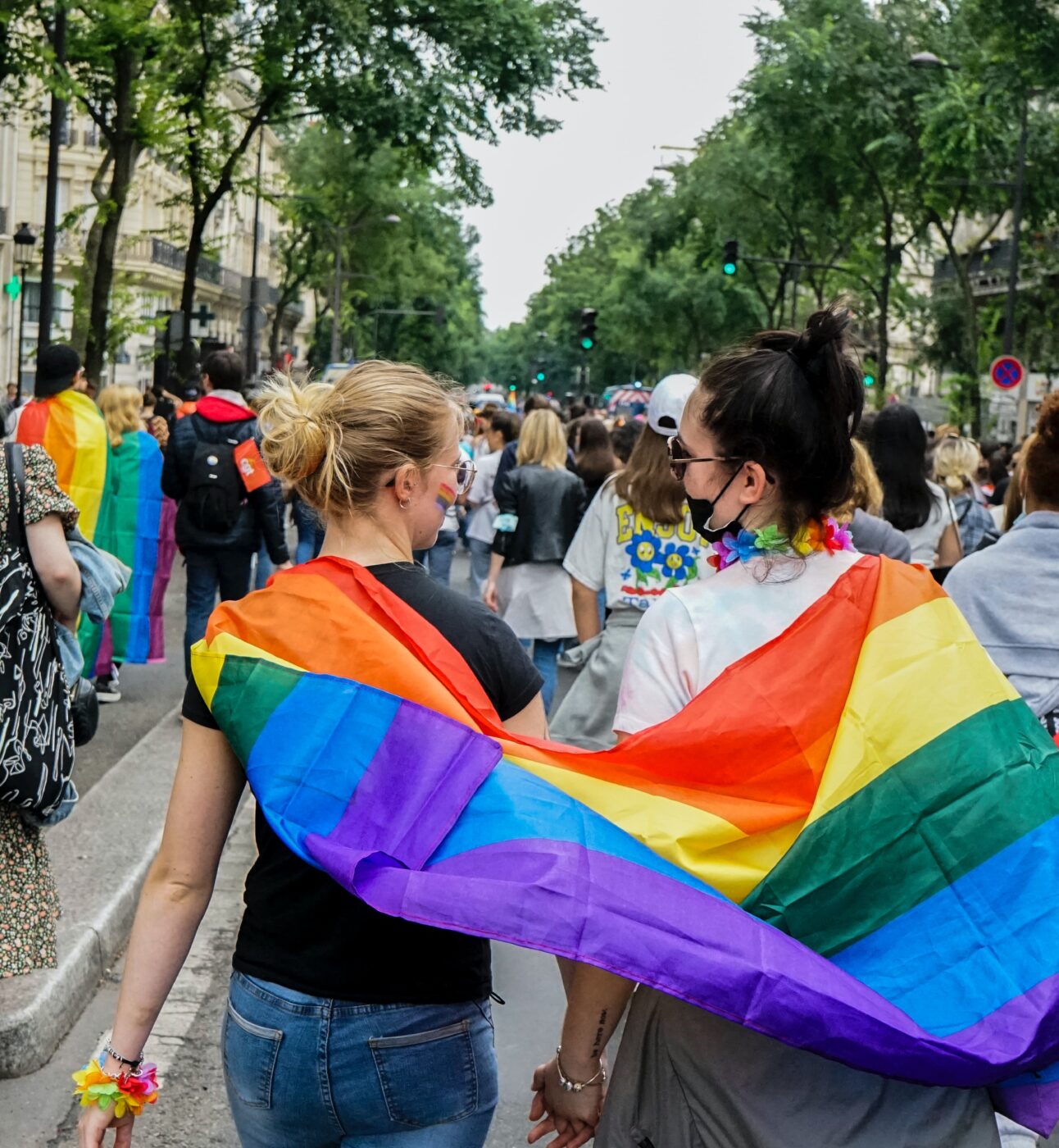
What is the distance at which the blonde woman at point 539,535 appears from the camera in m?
9.76

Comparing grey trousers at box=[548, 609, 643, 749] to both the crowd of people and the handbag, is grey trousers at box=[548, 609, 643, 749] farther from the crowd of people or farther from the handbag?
the crowd of people

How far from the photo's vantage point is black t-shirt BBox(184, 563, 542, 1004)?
7.86 ft

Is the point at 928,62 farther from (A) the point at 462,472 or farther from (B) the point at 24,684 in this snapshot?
(A) the point at 462,472

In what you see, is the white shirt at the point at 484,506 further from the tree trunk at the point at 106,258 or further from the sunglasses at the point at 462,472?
the sunglasses at the point at 462,472

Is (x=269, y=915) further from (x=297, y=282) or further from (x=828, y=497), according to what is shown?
(x=297, y=282)

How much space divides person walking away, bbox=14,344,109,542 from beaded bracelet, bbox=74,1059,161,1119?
6.04 m

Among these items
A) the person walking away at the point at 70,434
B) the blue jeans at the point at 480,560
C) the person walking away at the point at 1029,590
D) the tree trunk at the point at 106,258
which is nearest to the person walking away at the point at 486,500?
the blue jeans at the point at 480,560

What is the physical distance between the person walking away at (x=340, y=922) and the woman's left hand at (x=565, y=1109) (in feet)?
0.33

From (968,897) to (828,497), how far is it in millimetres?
644

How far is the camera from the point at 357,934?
239 centimetres

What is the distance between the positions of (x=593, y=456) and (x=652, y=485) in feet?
16.4

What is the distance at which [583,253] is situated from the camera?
10219 centimetres

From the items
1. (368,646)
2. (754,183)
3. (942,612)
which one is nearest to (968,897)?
(942,612)

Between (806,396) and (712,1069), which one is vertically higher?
(806,396)
